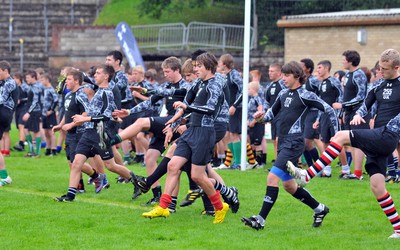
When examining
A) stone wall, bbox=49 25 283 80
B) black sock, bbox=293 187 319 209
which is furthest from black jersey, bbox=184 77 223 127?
stone wall, bbox=49 25 283 80

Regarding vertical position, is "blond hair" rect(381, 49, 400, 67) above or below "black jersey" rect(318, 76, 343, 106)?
above

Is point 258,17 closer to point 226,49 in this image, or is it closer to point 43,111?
point 226,49

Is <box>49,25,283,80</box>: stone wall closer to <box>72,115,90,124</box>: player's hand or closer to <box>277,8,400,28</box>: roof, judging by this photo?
<box>277,8,400,28</box>: roof

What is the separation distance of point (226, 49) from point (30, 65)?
8960mm

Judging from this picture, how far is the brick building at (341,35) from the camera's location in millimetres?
28266

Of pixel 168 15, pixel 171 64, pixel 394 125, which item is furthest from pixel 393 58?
pixel 168 15

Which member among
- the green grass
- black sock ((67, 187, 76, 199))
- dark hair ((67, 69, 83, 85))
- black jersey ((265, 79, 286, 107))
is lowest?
black sock ((67, 187, 76, 199))

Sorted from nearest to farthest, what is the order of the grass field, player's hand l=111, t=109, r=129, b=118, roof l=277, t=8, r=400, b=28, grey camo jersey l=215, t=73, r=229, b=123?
1. the grass field
2. grey camo jersey l=215, t=73, r=229, b=123
3. player's hand l=111, t=109, r=129, b=118
4. roof l=277, t=8, r=400, b=28

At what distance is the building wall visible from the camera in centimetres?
2830

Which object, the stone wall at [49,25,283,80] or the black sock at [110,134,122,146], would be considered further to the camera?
the stone wall at [49,25,283,80]

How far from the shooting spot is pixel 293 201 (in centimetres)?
1359

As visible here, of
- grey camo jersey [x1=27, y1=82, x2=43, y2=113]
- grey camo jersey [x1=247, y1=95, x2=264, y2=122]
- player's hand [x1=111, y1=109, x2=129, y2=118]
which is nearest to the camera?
player's hand [x1=111, y1=109, x2=129, y2=118]

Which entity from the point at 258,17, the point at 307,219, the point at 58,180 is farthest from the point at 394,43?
the point at 307,219

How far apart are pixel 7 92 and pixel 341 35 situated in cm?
1572
